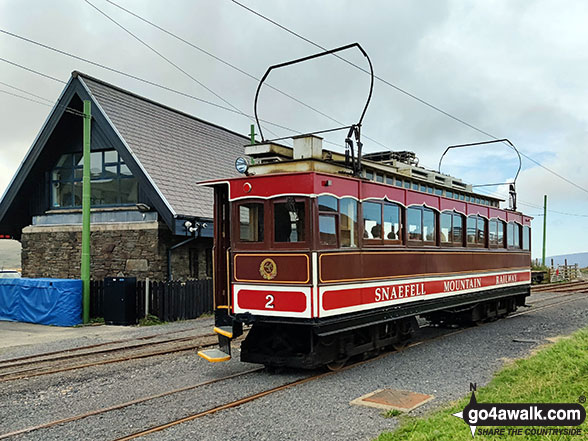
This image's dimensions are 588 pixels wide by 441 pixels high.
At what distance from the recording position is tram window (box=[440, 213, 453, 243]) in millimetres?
12781

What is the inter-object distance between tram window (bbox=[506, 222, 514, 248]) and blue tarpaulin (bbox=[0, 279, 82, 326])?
12701mm

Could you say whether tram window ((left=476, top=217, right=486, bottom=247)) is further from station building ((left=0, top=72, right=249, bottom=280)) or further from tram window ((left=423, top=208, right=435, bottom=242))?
station building ((left=0, top=72, right=249, bottom=280))

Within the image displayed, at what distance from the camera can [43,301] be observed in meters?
17.0

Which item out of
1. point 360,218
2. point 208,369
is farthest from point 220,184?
point 208,369

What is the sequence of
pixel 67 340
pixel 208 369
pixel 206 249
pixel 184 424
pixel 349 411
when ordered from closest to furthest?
pixel 184 424 → pixel 349 411 → pixel 208 369 → pixel 67 340 → pixel 206 249

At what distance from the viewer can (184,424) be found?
657 centimetres

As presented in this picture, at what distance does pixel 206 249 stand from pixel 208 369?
11.1 meters

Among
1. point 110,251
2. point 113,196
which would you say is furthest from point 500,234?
point 113,196

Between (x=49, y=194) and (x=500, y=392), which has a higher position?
(x=49, y=194)

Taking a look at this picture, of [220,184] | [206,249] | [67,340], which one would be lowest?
[67,340]

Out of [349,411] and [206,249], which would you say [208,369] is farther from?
[206,249]

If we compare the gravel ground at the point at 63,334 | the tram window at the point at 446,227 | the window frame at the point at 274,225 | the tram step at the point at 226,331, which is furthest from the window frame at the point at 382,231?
the gravel ground at the point at 63,334

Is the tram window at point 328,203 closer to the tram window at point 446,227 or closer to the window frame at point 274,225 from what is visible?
the window frame at point 274,225

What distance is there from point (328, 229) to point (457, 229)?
18.3 ft
